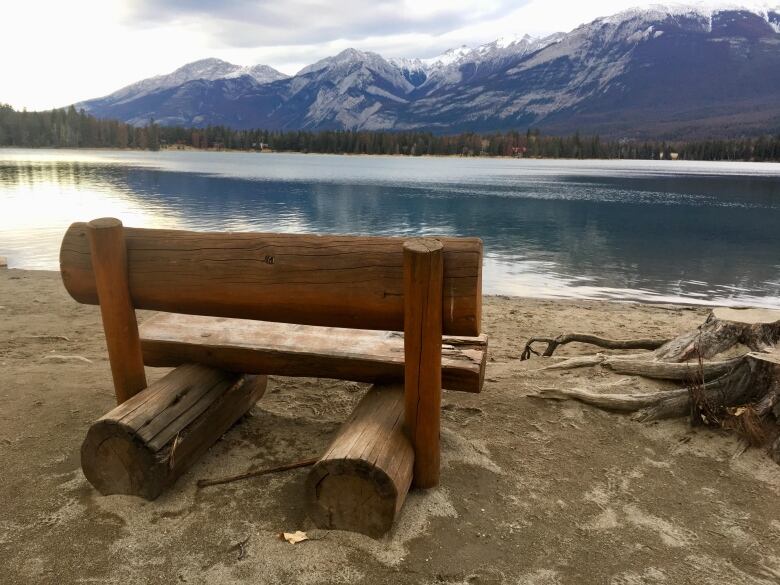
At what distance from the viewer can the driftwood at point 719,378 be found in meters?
4.93

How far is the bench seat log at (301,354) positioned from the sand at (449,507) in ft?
2.34

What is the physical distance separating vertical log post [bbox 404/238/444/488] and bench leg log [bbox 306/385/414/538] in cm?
25

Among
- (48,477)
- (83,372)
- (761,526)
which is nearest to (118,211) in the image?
(83,372)

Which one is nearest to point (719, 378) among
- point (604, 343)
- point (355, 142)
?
point (604, 343)

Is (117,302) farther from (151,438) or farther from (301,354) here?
(301,354)

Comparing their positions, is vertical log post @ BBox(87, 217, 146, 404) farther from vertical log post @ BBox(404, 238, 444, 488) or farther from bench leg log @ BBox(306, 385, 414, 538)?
vertical log post @ BBox(404, 238, 444, 488)

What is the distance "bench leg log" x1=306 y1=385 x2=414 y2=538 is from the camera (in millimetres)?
3484

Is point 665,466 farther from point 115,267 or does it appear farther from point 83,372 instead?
point 83,372

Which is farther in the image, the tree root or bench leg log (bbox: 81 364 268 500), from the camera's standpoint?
the tree root

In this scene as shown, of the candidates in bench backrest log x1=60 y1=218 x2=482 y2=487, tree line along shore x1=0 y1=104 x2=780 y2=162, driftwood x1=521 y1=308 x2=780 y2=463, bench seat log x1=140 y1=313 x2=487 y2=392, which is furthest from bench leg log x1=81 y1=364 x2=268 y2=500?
tree line along shore x1=0 y1=104 x2=780 y2=162

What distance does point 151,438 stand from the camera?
3.86 meters

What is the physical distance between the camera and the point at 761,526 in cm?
391

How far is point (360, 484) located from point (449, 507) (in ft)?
2.77

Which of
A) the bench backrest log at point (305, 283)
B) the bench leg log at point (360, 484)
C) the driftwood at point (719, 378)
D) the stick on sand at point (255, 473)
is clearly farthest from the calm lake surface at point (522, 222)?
the bench leg log at point (360, 484)
